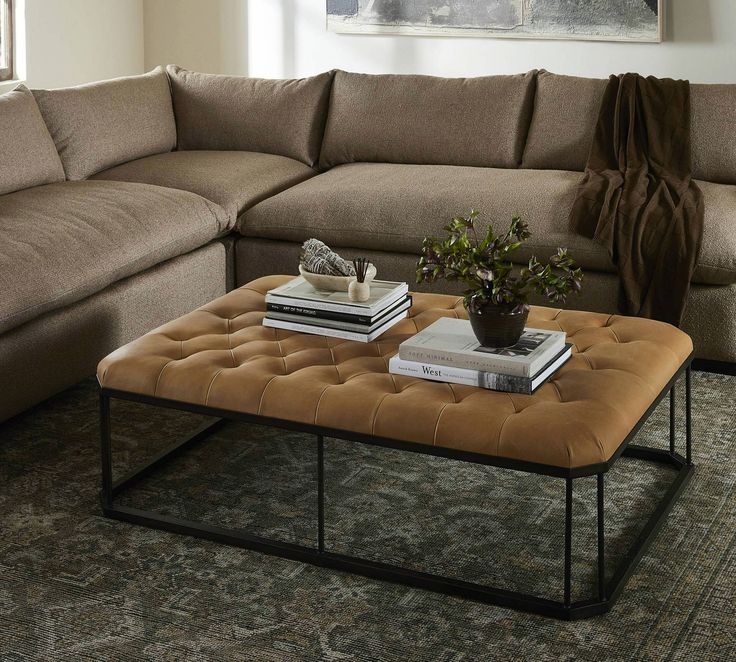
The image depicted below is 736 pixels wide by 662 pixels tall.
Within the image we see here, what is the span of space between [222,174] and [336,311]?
1.66 m

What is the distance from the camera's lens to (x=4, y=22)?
16.6 ft

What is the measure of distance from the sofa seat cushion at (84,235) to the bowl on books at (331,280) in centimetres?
77

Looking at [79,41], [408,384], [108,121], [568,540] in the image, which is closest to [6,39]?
[79,41]

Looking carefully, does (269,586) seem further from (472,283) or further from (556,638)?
(472,283)

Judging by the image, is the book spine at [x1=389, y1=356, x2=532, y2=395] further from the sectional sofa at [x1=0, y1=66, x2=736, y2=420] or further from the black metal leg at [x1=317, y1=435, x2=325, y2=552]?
the sectional sofa at [x1=0, y1=66, x2=736, y2=420]

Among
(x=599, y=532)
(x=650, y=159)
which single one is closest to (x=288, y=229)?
(x=650, y=159)

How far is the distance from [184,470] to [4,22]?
317cm

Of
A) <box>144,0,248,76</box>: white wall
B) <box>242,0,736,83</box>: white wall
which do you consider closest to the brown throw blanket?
<box>242,0,736,83</box>: white wall

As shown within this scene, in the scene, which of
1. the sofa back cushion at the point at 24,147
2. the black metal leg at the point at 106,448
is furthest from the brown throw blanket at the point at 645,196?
the sofa back cushion at the point at 24,147

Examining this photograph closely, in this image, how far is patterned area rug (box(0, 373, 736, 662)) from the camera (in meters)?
2.00

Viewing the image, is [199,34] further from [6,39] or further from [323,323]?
[323,323]

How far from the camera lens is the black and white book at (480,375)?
2.20m

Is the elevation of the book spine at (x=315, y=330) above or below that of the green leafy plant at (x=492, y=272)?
below

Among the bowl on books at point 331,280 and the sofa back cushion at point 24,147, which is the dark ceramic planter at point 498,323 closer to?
the bowl on books at point 331,280
